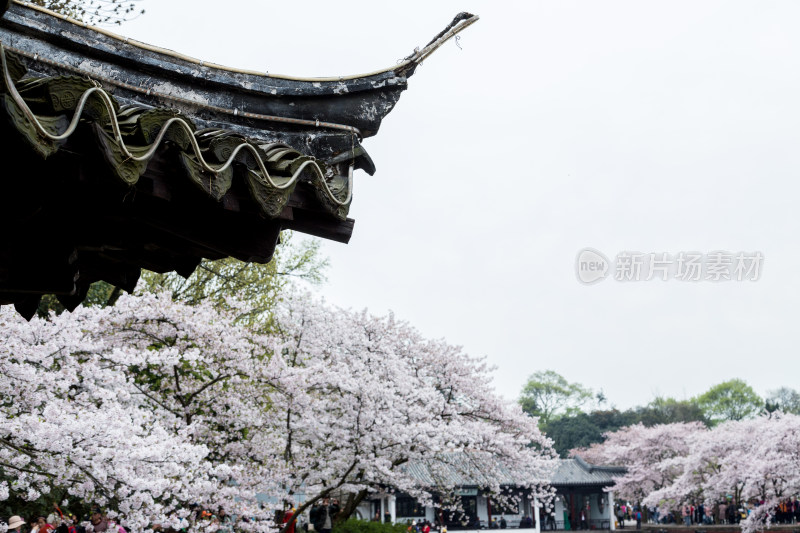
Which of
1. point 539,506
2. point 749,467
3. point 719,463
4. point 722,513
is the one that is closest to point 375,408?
point 749,467

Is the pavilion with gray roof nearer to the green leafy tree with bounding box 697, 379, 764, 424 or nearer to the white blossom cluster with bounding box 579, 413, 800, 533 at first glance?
the white blossom cluster with bounding box 579, 413, 800, 533

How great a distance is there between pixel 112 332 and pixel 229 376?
2444 millimetres

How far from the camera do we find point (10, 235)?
3.39m

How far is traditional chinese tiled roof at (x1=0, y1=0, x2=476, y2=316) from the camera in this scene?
8.25 feet

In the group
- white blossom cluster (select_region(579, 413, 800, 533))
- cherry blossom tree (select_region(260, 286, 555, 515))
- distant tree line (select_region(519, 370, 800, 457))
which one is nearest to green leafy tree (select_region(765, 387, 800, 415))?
distant tree line (select_region(519, 370, 800, 457))

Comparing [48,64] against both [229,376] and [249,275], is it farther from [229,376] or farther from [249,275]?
[249,275]

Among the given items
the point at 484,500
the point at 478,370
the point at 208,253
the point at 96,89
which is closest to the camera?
the point at 96,89

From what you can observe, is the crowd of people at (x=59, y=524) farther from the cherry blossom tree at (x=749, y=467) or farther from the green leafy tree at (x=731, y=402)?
the green leafy tree at (x=731, y=402)

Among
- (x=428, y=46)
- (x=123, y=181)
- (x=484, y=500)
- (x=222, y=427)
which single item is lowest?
(x=484, y=500)

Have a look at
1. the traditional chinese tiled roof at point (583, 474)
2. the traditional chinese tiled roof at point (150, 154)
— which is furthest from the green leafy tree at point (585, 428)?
the traditional chinese tiled roof at point (150, 154)

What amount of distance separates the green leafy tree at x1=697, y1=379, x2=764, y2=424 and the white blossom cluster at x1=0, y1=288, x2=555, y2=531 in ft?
195

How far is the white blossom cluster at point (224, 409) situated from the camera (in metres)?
8.55

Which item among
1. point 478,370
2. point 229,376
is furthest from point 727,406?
point 229,376

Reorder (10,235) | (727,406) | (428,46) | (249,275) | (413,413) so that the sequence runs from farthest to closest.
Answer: (727,406) < (249,275) < (413,413) < (428,46) < (10,235)
